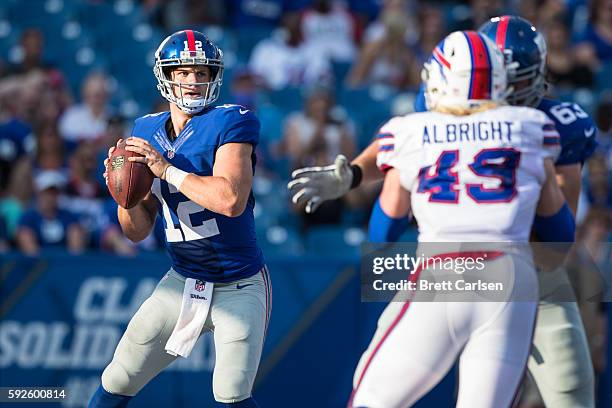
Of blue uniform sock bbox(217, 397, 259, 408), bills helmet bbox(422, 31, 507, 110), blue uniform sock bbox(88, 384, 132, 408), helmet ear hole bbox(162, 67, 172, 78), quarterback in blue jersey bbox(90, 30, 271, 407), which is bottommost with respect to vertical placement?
blue uniform sock bbox(88, 384, 132, 408)

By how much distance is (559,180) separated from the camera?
5.13 metres

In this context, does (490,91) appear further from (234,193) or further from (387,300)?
(387,300)

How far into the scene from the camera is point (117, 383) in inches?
197

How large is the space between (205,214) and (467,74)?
4.45 feet

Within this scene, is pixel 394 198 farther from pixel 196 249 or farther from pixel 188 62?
pixel 188 62

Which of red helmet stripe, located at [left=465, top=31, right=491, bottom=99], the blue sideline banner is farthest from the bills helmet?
the blue sideline banner

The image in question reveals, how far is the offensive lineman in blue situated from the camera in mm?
5012

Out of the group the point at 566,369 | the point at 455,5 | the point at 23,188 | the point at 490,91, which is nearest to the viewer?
the point at 490,91

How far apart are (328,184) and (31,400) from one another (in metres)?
2.99

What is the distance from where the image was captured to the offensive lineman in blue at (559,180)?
5.01 m

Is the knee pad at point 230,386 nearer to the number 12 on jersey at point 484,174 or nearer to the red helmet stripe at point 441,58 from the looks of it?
the number 12 on jersey at point 484,174

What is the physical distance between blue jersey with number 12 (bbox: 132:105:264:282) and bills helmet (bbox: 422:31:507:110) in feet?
3.06

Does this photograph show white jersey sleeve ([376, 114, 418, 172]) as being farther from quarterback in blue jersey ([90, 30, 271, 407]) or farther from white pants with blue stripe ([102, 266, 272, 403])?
white pants with blue stripe ([102, 266, 272, 403])

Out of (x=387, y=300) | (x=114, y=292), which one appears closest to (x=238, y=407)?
(x=387, y=300)
